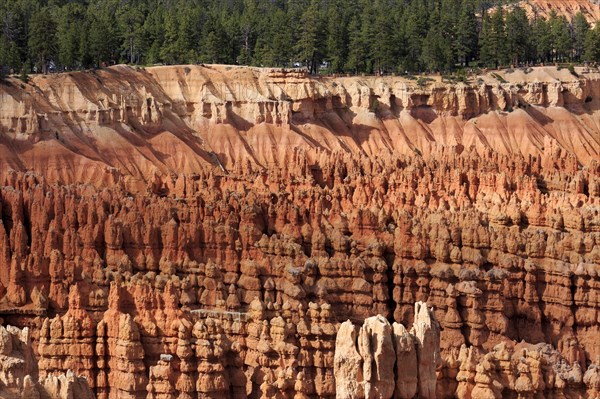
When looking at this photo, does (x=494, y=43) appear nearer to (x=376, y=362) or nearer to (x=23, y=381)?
(x=376, y=362)

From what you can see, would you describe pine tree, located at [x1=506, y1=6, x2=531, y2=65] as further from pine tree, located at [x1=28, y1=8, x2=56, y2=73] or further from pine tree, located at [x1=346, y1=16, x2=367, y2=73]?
pine tree, located at [x1=28, y1=8, x2=56, y2=73]

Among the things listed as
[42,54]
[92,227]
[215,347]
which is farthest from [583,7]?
[215,347]

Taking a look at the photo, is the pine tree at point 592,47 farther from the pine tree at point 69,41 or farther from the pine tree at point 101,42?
the pine tree at point 69,41

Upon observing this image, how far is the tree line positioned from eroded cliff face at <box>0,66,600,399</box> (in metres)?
6.04

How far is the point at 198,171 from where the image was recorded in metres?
104

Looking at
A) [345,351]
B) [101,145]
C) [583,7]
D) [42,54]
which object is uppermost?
[583,7]

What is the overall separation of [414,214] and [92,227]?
1965 cm

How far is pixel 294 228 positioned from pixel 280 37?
55.0 m

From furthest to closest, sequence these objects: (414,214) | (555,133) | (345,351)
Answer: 1. (555,133)
2. (414,214)
3. (345,351)

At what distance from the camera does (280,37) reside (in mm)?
132000

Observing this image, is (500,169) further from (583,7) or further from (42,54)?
(583,7)

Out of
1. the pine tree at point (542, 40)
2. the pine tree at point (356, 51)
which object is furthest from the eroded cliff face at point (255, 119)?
the pine tree at point (542, 40)

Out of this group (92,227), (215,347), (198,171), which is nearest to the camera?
(215,347)

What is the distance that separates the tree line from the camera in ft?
379
